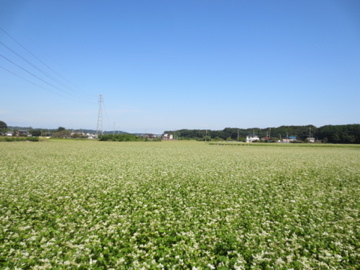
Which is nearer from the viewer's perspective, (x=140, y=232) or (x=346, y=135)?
(x=140, y=232)

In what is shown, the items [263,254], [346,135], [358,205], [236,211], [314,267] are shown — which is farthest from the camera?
[346,135]

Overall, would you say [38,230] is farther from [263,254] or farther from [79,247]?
[263,254]

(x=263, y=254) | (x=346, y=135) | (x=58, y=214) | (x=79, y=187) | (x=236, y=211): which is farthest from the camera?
(x=346, y=135)

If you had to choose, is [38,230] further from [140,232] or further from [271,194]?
[271,194]

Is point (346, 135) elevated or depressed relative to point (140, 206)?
elevated

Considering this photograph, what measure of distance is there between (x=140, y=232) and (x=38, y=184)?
998cm

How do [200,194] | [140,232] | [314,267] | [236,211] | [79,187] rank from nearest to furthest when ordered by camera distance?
[314,267] < [140,232] < [236,211] < [200,194] < [79,187]

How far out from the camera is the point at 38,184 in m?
13.7

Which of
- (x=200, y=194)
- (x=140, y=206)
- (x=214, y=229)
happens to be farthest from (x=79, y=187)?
(x=214, y=229)

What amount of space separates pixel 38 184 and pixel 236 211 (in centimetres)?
1209

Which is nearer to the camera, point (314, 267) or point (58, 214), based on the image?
point (314, 267)

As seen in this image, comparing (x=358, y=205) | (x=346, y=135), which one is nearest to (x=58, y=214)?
(x=358, y=205)

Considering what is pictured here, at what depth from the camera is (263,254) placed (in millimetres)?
6008

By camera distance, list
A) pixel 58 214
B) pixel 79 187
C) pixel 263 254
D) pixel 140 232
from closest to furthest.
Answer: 1. pixel 263 254
2. pixel 140 232
3. pixel 58 214
4. pixel 79 187
